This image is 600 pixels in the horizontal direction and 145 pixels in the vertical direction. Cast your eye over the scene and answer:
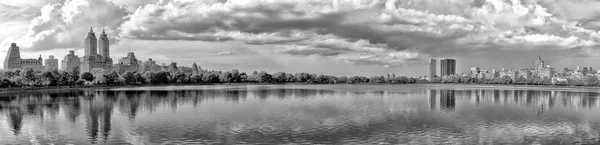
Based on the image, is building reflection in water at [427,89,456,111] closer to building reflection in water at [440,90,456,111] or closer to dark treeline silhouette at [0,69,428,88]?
building reflection in water at [440,90,456,111]

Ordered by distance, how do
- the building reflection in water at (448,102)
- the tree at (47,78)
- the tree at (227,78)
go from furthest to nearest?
the tree at (227,78) < the tree at (47,78) < the building reflection in water at (448,102)

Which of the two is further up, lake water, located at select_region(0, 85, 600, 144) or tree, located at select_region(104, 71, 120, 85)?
tree, located at select_region(104, 71, 120, 85)

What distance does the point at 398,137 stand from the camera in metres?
28.7

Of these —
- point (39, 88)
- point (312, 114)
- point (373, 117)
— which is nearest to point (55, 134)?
point (312, 114)

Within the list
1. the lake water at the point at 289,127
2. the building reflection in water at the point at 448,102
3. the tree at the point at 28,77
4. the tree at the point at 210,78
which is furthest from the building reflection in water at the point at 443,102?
the tree at the point at 210,78

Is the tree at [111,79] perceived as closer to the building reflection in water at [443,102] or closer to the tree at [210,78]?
the tree at [210,78]

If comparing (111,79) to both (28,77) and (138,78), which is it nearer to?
(138,78)

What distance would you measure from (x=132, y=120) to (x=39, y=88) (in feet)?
244

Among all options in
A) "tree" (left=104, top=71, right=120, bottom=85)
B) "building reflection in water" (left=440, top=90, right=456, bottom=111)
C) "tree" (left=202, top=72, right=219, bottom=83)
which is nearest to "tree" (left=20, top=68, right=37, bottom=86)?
"tree" (left=104, top=71, right=120, bottom=85)

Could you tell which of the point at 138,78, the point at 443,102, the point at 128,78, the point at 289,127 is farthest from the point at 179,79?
the point at 289,127

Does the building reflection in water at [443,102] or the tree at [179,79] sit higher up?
the tree at [179,79]

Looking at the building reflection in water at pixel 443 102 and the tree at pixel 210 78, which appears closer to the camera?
the building reflection in water at pixel 443 102

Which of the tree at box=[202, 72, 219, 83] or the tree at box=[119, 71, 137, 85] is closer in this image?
the tree at box=[119, 71, 137, 85]

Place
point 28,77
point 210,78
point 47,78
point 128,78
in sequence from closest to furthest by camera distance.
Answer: point 28,77 → point 47,78 → point 128,78 → point 210,78
